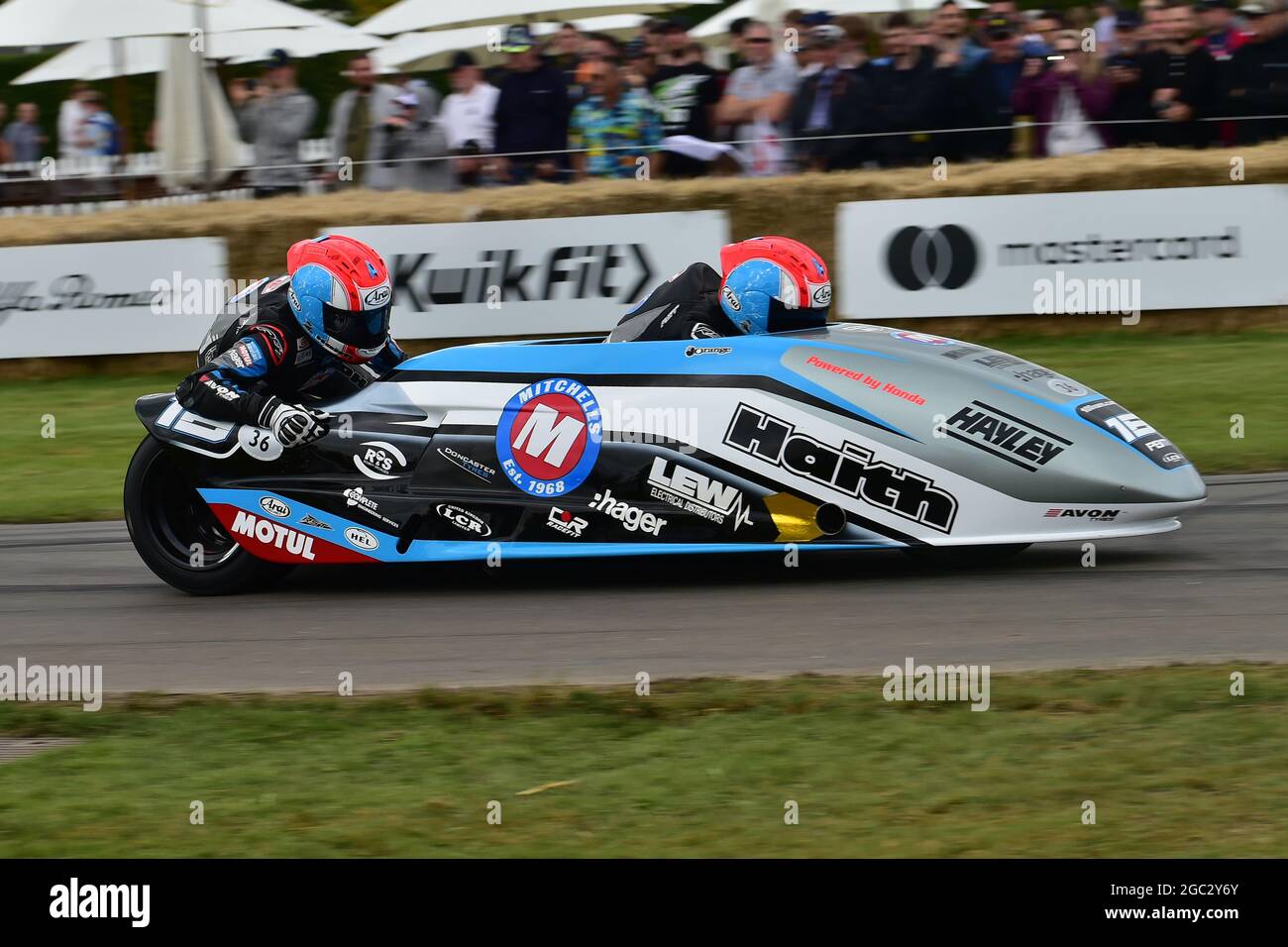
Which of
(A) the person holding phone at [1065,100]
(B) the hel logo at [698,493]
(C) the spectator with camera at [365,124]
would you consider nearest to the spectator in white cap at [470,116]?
(C) the spectator with camera at [365,124]

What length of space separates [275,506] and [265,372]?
1.89 ft

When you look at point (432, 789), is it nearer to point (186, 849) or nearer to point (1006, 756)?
point (186, 849)

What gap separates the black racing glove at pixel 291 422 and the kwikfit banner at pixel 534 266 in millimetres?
4989

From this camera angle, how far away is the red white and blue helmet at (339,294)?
7203 mm

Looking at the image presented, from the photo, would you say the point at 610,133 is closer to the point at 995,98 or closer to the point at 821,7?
the point at 995,98

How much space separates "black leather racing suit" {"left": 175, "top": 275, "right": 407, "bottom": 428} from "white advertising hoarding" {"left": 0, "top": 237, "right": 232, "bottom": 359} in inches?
212

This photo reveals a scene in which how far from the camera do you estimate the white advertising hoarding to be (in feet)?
41.4

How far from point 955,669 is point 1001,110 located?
721 centimetres

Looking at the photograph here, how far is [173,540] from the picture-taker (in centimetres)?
758

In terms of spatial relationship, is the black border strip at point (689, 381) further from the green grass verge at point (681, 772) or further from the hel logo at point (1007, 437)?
the green grass verge at point (681, 772)

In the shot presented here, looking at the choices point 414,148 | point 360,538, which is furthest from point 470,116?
point 360,538
